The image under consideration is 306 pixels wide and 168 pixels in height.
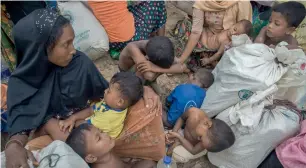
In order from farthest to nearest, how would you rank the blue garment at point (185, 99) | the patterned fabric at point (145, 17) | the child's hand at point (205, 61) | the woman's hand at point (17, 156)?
the patterned fabric at point (145, 17), the child's hand at point (205, 61), the blue garment at point (185, 99), the woman's hand at point (17, 156)

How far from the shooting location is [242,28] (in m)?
3.01

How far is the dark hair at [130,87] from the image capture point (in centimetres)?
207

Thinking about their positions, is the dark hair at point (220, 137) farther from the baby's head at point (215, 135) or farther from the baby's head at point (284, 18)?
the baby's head at point (284, 18)

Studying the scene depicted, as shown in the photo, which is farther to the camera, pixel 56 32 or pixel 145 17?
pixel 145 17

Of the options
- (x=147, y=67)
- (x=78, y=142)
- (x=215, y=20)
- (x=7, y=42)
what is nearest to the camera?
(x=78, y=142)

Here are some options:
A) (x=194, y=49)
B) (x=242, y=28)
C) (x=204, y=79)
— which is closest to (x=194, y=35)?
(x=194, y=49)

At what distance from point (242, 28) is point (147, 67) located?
3.79 feet

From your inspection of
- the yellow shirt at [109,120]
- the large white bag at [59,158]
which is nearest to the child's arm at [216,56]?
the yellow shirt at [109,120]

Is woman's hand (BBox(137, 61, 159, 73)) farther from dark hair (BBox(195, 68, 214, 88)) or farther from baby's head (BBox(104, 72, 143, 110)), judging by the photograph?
dark hair (BBox(195, 68, 214, 88))

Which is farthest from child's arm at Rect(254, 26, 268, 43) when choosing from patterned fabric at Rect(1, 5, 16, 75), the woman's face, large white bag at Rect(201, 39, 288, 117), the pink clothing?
patterned fabric at Rect(1, 5, 16, 75)

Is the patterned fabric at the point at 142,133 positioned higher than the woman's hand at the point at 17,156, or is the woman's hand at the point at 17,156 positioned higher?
the woman's hand at the point at 17,156

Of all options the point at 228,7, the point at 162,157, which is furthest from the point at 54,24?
the point at 228,7

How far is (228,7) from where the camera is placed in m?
3.06

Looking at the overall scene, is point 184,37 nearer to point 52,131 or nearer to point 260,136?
point 260,136
